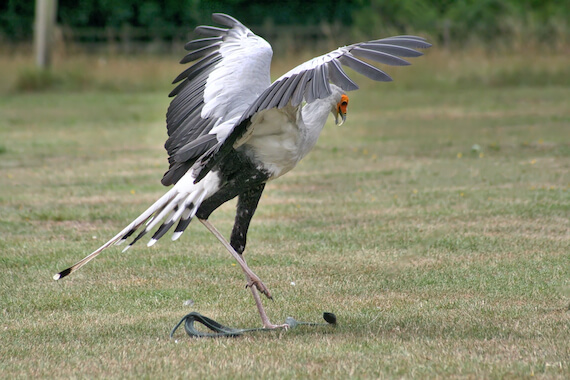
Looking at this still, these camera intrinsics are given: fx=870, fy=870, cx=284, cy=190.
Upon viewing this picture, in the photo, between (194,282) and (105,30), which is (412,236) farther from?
(105,30)

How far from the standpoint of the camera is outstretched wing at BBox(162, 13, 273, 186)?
5488 millimetres

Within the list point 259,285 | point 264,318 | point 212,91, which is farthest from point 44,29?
point 264,318

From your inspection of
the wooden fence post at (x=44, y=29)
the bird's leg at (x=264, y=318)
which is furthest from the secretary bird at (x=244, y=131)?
the wooden fence post at (x=44, y=29)

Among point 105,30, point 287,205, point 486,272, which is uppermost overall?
point 486,272

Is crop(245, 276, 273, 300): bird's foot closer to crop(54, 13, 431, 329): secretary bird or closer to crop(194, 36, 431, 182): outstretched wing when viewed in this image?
crop(54, 13, 431, 329): secretary bird

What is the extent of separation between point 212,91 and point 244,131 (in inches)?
44.1

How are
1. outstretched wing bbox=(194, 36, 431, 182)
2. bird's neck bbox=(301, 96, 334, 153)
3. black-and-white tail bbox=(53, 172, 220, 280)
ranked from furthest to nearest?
bird's neck bbox=(301, 96, 334, 153)
black-and-white tail bbox=(53, 172, 220, 280)
outstretched wing bbox=(194, 36, 431, 182)

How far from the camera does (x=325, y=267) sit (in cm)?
647

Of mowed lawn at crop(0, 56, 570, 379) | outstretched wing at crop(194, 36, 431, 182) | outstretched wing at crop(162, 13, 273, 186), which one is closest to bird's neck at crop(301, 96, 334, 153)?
outstretched wing at crop(194, 36, 431, 182)

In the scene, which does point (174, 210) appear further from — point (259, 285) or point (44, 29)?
point (44, 29)

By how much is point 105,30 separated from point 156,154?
51.7ft

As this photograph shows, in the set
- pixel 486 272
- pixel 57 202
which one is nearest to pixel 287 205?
pixel 57 202

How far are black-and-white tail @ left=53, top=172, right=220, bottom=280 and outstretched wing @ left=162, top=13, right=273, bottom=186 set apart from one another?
0.22 m

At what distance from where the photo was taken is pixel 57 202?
9.05 m
